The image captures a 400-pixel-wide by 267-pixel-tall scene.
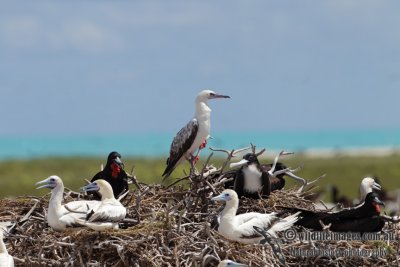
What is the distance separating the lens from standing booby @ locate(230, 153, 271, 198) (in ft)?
35.2

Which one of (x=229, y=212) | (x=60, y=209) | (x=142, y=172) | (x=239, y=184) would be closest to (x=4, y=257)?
(x=60, y=209)

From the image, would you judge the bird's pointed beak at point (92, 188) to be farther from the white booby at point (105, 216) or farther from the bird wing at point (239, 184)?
the bird wing at point (239, 184)

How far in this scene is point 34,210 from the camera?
412 inches

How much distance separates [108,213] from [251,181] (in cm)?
174

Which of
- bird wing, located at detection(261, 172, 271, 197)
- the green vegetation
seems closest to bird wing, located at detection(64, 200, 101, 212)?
bird wing, located at detection(261, 172, 271, 197)

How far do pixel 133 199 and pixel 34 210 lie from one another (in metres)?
0.98

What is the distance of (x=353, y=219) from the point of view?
32.6 ft

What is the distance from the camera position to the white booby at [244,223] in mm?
9562

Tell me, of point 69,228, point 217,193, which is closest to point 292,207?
point 217,193

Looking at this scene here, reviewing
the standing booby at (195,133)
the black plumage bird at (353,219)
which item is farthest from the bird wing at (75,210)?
the standing booby at (195,133)

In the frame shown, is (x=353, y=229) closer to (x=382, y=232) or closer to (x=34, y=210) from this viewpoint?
(x=382, y=232)

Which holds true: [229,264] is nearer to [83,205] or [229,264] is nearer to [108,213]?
[108,213]

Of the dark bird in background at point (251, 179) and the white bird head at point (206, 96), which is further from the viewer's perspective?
the white bird head at point (206, 96)

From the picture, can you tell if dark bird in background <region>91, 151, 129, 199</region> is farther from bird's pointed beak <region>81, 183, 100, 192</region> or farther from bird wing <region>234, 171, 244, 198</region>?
bird wing <region>234, 171, 244, 198</region>
